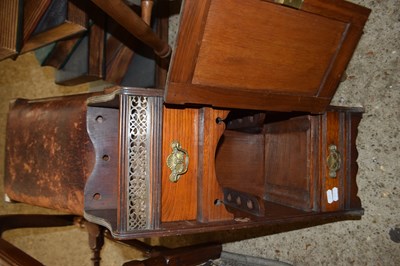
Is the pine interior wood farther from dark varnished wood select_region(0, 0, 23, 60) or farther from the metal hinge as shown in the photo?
dark varnished wood select_region(0, 0, 23, 60)

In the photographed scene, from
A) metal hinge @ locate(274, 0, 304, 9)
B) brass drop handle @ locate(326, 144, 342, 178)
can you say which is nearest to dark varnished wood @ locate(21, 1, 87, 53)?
metal hinge @ locate(274, 0, 304, 9)

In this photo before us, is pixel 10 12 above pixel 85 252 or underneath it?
above

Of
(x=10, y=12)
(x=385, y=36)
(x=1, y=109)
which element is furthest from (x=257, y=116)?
(x=1, y=109)

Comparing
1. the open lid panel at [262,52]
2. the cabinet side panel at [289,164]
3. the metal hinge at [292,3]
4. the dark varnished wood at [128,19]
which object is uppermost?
the dark varnished wood at [128,19]

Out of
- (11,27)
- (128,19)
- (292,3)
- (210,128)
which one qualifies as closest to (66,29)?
(11,27)

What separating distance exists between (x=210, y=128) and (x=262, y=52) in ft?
0.76

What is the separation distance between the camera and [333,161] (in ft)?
3.66

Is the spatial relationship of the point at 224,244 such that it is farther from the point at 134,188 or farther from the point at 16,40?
the point at 16,40

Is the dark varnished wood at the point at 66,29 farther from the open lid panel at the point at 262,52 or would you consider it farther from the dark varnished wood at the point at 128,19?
the open lid panel at the point at 262,52

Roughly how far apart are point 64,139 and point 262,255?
0.99 m

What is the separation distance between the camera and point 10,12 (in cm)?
125

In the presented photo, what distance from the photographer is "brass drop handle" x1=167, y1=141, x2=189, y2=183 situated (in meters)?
0.90

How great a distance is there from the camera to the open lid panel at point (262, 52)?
77 cm

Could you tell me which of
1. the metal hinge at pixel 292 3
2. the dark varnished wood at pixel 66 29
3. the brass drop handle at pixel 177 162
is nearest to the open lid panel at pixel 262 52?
the metal hinge at pixel 292 3
